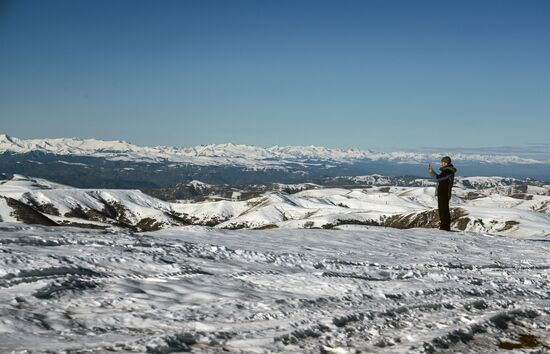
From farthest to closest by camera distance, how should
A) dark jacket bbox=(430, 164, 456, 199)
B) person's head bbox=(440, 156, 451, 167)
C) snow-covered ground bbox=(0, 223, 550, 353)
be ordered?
person's head bbox=(440, 156, 451, 167) < dark jacket bbox=(430, 164, 456, 199) < snow-covered ground bbox=(0, 223, 550, 353)

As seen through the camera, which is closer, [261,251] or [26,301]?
[26,301]

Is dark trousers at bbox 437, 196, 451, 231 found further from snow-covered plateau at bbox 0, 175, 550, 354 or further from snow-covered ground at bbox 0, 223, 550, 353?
snow-covered ground at bbox 0, 223, 550, 353

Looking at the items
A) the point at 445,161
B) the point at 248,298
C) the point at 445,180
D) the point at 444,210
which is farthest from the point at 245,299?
the point at 444,210

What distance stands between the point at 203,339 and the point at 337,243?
12422 mm

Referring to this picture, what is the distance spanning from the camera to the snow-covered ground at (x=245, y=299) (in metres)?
6.39

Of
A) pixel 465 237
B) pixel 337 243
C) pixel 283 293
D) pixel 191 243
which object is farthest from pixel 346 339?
pixel 465 237

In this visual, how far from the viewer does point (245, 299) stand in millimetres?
8602

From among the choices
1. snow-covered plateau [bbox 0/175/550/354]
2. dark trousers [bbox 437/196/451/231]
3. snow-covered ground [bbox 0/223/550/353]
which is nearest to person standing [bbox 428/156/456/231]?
dark trousers [bbox 437/196/451/231]

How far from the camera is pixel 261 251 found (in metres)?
14.3

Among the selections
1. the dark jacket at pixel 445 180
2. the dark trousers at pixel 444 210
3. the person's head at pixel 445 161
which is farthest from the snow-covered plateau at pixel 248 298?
the person's head at pixel 445 161

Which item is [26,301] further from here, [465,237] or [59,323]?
[465,237]

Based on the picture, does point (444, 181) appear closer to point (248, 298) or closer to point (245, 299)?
point (248, 298)

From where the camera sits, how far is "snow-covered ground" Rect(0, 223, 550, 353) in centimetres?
639

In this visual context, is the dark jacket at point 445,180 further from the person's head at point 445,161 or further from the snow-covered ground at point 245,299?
the snow-covered ground at point 245,299
